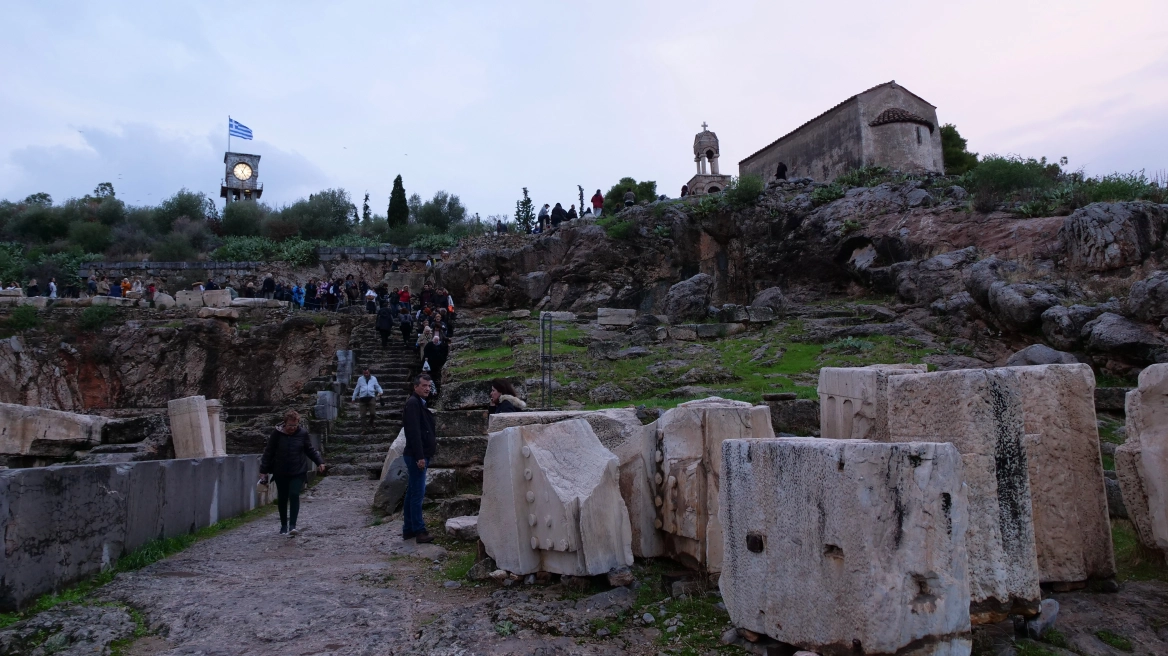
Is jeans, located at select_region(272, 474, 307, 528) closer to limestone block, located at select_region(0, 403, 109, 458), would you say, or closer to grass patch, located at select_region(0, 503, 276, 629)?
grass patch, located at select_region(0, 503, 276, 629)

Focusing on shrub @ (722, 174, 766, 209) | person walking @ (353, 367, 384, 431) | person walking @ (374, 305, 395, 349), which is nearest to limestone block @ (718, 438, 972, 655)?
Answer: person walking @ (353, 367, 384, 431)

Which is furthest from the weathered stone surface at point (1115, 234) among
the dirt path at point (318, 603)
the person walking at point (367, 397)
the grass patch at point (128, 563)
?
the grass patch at point (128, 563)

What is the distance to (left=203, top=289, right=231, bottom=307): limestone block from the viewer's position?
76.1 feet

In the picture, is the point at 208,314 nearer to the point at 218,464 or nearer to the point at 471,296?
the point at 471,296

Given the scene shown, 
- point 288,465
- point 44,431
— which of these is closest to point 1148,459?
point 288,465

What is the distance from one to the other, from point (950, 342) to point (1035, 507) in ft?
40.6

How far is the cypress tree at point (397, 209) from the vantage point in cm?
4325

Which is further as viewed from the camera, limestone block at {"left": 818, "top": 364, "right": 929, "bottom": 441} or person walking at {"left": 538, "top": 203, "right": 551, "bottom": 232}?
person walking at {"left": 538, "top": 203, "right": 551, "bottom": 232}

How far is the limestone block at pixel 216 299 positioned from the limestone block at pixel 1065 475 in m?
23.7

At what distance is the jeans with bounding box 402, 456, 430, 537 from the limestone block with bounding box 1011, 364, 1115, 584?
15.5 feet

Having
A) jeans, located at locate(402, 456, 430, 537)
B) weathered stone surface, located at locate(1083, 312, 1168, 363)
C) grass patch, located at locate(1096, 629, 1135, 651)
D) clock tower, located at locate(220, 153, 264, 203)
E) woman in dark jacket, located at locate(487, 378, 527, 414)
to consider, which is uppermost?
clock tower, located at locate(220, 153, 264, 203)

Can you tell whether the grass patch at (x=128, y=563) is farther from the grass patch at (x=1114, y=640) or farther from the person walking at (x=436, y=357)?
the person walking at (x=436, y=357)

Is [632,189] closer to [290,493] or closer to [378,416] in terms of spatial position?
[378,416]

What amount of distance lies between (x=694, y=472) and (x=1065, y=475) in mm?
2234
